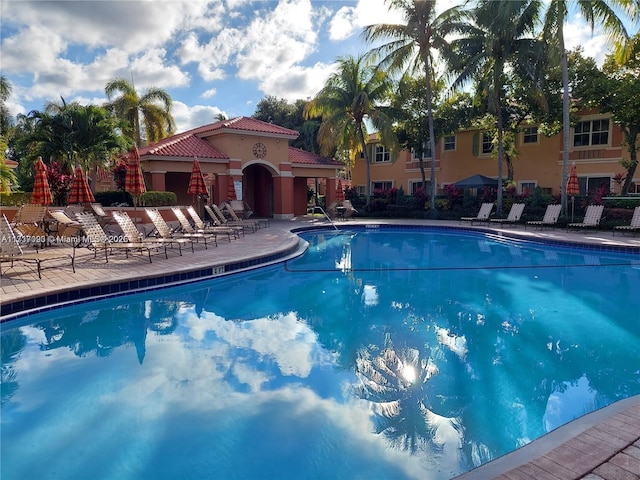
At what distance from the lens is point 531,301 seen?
8.03 meters

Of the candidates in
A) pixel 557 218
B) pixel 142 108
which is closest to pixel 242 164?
pixel 142 108

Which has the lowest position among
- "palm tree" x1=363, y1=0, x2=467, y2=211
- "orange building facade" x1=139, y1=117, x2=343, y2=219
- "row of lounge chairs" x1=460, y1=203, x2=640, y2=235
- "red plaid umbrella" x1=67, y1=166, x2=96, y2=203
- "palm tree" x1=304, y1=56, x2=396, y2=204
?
"row of lounge chairs" x1=460, y1=203, x2=640, y2=235

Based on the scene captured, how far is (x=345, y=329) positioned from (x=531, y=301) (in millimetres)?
3829

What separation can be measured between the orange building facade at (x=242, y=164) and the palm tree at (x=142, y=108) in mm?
6377

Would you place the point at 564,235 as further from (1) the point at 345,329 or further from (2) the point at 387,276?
(1) the point at 345,329

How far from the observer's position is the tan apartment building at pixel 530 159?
2178 centimetres

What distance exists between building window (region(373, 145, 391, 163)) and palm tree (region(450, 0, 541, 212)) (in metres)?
10.6

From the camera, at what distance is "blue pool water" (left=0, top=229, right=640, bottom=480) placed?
11.5 feet

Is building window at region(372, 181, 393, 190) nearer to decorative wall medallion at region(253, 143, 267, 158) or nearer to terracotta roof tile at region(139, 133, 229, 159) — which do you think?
decorative wall medallion at region(253, 143, 267, 158)

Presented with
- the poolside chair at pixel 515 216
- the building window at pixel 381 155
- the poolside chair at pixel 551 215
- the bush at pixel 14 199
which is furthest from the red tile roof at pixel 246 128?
the poolside chair at pixel 551 215

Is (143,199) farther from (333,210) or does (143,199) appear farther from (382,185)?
(382,185)

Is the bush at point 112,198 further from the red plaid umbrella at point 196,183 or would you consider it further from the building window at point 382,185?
the building window at point 382,185

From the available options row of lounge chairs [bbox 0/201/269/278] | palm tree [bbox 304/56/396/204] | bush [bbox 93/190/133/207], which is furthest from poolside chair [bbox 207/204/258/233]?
palm tree [bbox 304/56/396/204]

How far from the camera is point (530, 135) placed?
24750mm
